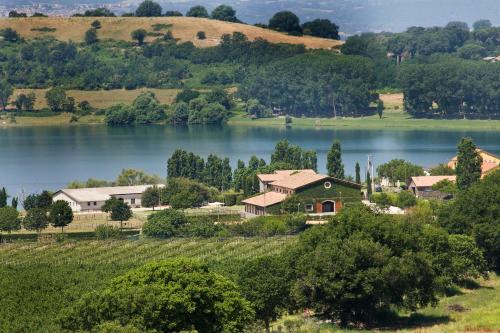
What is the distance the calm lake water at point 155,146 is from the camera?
6456 cm

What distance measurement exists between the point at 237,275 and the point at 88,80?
83.4 m

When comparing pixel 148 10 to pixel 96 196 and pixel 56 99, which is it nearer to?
pixel 56 99

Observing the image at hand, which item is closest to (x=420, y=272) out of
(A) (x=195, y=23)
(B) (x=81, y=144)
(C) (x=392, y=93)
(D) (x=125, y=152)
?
(D) (x=125, y=152)

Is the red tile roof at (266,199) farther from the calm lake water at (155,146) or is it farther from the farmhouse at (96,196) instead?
the calm lake water at (155,146)

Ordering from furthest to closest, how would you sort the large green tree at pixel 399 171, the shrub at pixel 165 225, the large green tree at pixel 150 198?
1. the large green tree at pixel 399 171
2. the large green tree at pixel 150 198
3. the shrub at pixel 165 225

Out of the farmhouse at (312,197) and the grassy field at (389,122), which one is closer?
the farmhouse at (312,197)

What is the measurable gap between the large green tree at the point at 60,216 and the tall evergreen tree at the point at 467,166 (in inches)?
486

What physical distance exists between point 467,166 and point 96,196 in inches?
467

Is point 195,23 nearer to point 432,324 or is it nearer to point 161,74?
point 161,74

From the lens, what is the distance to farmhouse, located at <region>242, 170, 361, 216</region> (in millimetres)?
43219

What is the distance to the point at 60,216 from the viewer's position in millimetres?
40625

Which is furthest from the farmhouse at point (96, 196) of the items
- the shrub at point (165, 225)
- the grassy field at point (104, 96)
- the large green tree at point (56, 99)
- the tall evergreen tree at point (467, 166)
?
the grassy field at point (104, 96)

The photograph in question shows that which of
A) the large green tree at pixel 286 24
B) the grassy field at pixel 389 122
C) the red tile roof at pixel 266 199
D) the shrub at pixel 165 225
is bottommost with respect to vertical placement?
the grassy field at pixel 389 122

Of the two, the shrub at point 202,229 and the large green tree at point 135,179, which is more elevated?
the shrub at point 202,229
